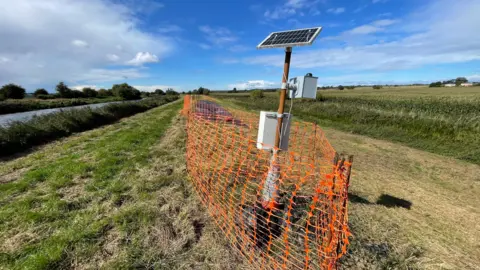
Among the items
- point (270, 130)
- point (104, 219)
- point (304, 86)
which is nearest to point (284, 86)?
point (304, 86)

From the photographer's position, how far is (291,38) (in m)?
3.33

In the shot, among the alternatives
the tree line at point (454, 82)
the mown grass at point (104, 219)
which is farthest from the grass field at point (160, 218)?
the tree line at point (454, 82)

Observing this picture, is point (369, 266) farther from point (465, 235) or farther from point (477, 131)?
point (477, 131)

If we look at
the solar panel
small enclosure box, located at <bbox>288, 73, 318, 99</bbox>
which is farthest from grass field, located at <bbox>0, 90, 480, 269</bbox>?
the solar panel

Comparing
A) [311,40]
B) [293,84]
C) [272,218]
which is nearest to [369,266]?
[272,218]

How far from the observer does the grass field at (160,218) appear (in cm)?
251

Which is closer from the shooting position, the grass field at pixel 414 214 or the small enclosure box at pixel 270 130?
the grass field at pixel 414 214

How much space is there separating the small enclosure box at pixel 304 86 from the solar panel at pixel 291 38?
487mm

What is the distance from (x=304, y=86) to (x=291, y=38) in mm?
862

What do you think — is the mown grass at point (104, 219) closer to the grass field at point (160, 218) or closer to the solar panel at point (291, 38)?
the grass field at point (160, 218)

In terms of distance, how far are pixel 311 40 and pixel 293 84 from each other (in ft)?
2.13

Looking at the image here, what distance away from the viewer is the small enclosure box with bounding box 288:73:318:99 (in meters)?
3.11

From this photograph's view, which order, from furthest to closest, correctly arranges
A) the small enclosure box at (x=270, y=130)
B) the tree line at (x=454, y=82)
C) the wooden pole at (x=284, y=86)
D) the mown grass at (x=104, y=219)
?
the tree line at (x=454, y=82) < the small enclosure box at (x=270, y=130) < the wooden pole at (x=284, y=86) < the mown grass at (x=104, y=219)

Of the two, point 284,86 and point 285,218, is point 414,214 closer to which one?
point 285,218
